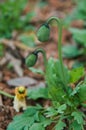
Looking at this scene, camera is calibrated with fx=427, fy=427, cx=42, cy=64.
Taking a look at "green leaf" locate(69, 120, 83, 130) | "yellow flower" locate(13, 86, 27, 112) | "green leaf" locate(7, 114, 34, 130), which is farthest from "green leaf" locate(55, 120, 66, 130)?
"yellow flower" locate(13, 86, 27, 112)

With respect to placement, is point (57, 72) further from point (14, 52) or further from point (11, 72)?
point (14, 52)

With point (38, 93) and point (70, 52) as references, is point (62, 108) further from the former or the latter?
point (70, 52)

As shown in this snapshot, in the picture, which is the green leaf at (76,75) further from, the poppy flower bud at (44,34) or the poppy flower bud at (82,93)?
the poppy flower bud at (44,34)

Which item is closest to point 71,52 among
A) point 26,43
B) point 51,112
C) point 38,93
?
point 26,43

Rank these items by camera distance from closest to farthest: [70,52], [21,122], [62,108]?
[62,108], [21,122], [70,52]

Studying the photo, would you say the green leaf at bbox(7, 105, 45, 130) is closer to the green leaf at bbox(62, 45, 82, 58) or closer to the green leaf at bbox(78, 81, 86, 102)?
the green leaf at bbox(78, 81, 86, 102)

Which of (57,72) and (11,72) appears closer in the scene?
(57,72)

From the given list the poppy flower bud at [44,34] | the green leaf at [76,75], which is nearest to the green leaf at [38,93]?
the green leaf at [76,75]

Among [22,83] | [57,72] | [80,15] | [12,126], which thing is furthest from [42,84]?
[80,15]
